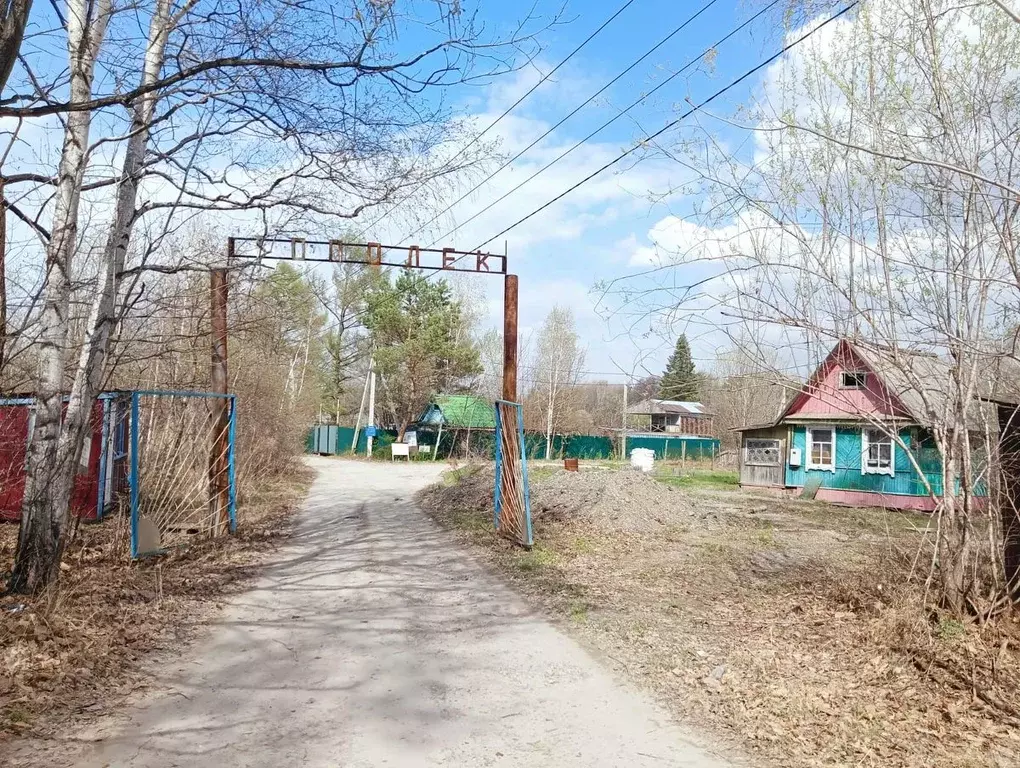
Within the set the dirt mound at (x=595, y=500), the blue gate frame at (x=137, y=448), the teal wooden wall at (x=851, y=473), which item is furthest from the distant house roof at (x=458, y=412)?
the blue gate frame at (x=137, y=448)

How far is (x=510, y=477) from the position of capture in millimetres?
11883

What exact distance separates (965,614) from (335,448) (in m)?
44.5

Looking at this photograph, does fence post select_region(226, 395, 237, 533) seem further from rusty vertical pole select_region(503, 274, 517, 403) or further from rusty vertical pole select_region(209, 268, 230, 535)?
rusty vertical pole select_region(503, 274, 517, 403)

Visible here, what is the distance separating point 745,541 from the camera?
1266 centimetres

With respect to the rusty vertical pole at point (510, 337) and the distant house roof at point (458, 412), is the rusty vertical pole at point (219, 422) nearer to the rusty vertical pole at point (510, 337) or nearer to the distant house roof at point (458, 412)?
the rusty vertical pole at point (510, 337)

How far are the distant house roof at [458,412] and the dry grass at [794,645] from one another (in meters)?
29.4

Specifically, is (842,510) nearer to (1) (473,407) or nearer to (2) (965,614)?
(2) (965,614)

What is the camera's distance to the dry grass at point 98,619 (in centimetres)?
453

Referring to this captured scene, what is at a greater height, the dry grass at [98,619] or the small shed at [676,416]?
the small shed at [676,416]

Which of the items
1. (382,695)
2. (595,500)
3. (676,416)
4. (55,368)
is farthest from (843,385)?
(676,416)

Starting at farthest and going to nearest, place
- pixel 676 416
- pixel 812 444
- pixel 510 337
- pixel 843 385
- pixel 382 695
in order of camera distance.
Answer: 1. pixel 676 416
2. pixel 812 444
3. pixel 510 337
4. pixel 843 385
5. pixel 382 695

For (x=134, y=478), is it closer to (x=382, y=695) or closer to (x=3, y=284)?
(x=3, y=284)

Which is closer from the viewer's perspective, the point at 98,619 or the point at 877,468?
the point at 98,619

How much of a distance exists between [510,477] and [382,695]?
23.5 feet
